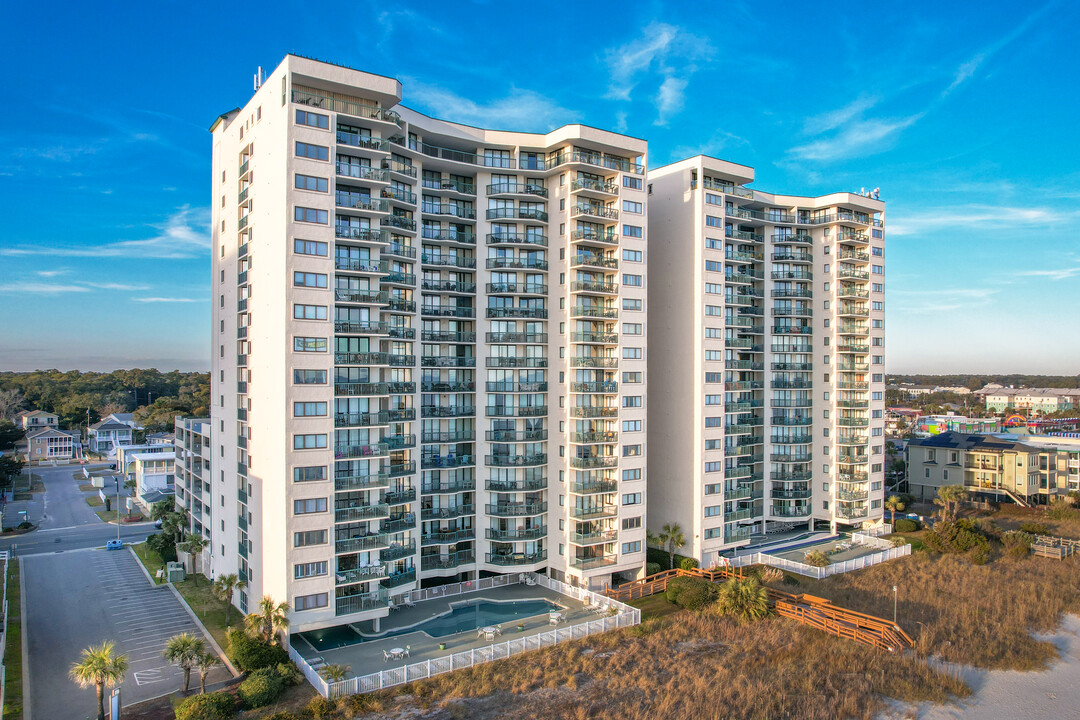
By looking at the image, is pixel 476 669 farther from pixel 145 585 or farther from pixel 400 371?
pixel 145 585

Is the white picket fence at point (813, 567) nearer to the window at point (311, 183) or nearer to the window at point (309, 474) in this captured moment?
the window at point (309, 474)

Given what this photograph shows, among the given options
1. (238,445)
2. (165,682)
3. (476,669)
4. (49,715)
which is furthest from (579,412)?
(49,715)

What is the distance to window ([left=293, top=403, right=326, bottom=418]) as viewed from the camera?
38156 mm

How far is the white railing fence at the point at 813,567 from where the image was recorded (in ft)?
172

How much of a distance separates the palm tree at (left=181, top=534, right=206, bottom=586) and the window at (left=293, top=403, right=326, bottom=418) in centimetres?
2288

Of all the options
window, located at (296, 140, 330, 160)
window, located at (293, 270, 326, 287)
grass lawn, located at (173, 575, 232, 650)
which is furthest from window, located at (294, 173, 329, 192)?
grass lawn, located at (173, 575, 232, 650)

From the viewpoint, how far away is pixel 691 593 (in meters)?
44.9

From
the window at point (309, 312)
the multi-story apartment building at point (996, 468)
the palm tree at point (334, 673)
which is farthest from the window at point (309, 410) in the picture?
the multi-story apartment building at point (996, 468)

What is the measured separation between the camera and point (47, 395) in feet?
513

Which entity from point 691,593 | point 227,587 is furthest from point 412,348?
point 691,593

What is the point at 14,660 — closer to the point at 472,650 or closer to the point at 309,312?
the point at 309,312

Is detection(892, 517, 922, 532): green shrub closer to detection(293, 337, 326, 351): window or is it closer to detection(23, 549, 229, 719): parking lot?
detection(293, 337, 326, 351): window

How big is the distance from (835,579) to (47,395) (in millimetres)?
180842

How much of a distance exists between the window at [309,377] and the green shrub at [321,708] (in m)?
17.4
